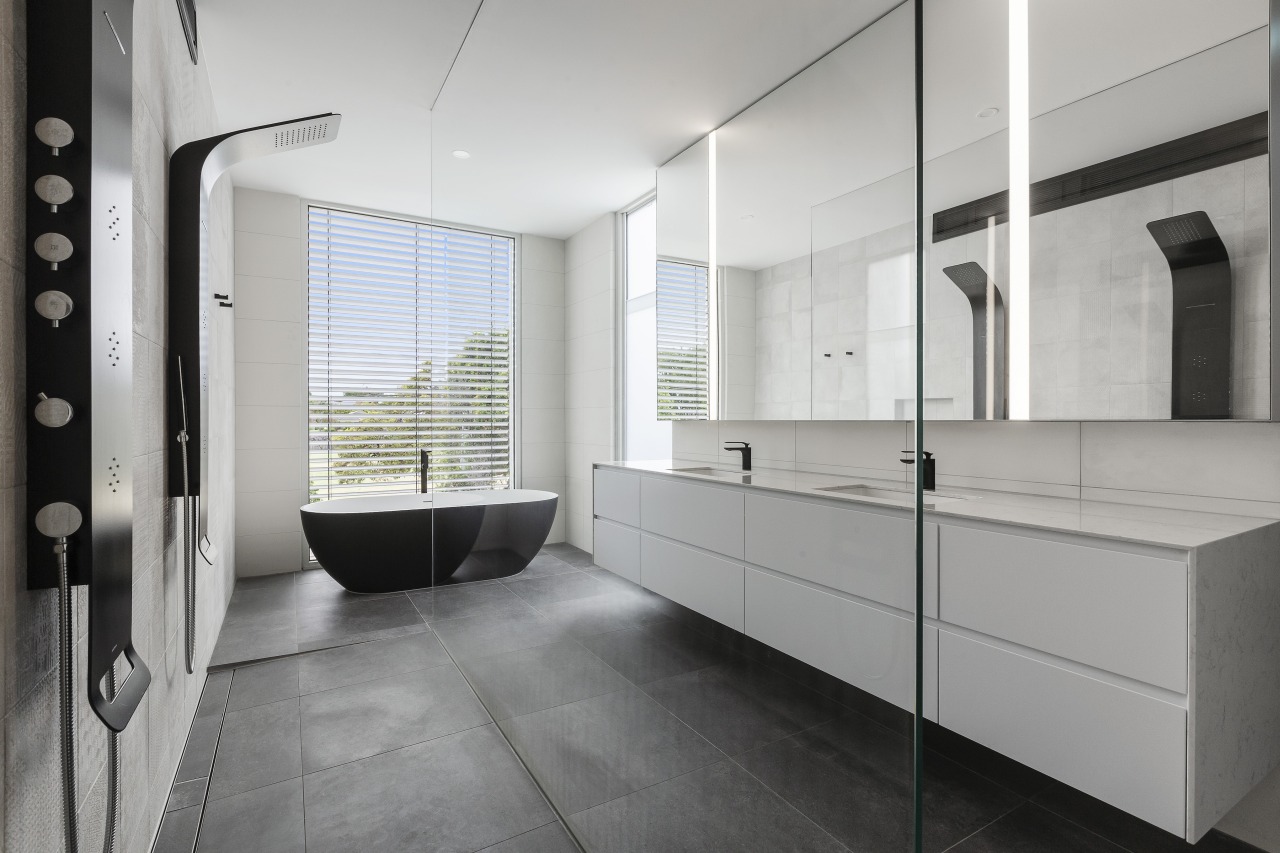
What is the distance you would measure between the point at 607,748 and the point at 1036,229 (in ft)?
6.62

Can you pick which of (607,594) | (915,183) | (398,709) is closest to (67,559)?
(607,594)

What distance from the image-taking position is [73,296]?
3.11ft

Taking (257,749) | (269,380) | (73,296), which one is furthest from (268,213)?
(73,296)

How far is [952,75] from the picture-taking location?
1.46m

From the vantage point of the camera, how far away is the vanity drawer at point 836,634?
0.81 m

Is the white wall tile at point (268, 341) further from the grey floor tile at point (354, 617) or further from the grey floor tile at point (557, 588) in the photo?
the grey floor tile at point (557, 588)

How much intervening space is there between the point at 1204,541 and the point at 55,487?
2147 millimetres

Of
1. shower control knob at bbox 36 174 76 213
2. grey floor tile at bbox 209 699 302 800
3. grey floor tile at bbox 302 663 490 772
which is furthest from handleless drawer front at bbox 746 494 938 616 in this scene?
grey floor tile at bbox 209 699 302 800

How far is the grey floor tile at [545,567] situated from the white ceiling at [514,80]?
3.40ft

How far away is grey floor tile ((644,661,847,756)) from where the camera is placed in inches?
38.0

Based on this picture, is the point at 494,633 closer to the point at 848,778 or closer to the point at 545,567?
the point at 545,567

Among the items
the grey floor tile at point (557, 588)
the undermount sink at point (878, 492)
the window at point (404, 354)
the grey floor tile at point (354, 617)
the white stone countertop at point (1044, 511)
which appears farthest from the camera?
the grey floor tile at point (354, 617)

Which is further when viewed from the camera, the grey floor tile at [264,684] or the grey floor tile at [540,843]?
the grey floor tile at [264,684]

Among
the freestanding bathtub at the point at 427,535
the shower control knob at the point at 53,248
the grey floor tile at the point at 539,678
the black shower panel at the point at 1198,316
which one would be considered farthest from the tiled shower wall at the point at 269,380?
the black shower panel at the point at 1198,316
